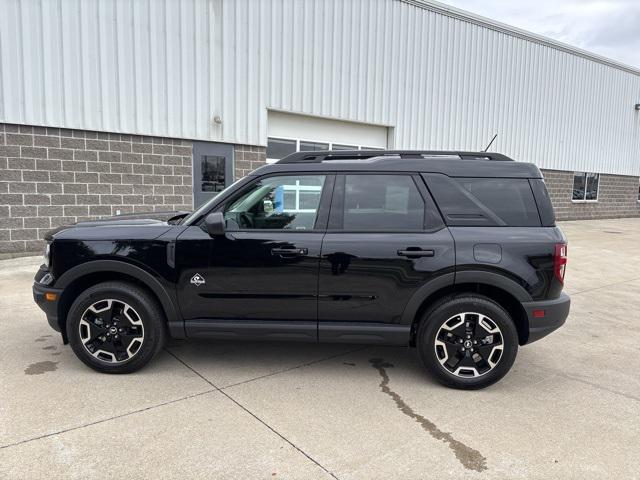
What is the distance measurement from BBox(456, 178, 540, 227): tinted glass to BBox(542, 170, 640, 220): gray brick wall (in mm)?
16205

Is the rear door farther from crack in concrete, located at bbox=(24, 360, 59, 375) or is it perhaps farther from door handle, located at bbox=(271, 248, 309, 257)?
crack in concrete, located at bbox=(24, 360, 59, 375)

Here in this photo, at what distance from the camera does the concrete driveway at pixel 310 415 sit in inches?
103

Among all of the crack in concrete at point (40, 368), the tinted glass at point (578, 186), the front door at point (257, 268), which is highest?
the tinted glass at point (578, 186)

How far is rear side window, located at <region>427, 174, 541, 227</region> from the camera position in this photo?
3605 mm

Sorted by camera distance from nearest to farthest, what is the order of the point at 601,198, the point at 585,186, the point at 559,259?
1. the point at 559,259
2. the point at 585,186
3. the point at 601,198

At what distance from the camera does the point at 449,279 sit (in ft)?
11.6

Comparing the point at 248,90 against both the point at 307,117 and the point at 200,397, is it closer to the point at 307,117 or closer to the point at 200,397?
the point at 307,117

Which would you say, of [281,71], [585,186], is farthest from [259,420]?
[585,186]

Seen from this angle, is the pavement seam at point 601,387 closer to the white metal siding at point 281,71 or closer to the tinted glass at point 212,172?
the tinted glass at point 212,172

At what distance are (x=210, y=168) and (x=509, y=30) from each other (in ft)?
39.7

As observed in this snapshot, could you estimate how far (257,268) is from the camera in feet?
11.9

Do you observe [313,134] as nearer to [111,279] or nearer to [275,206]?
[275,206]

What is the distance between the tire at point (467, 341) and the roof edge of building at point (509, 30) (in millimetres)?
12175

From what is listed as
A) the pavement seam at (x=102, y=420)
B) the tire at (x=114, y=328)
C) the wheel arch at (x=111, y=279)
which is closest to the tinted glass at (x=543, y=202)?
the pavement seam at (x=102, y=420)
